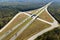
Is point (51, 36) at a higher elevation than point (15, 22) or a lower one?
lower

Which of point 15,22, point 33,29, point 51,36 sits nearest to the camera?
point 51,36

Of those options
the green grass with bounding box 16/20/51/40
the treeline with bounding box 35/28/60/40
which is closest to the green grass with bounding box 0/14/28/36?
the green grass with bounding box 16/20/51/40

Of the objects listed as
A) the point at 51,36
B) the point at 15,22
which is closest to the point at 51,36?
the point at 51,36

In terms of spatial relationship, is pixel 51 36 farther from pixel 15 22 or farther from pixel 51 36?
pixel 15 22

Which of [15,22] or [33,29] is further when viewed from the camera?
[15,22]

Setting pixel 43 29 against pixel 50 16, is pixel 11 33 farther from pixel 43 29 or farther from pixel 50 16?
pixel 50 16

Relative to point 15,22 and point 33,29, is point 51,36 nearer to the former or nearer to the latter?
point 33,29

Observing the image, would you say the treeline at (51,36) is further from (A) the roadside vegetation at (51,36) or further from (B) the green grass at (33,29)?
(B) the green grass at (33,29)

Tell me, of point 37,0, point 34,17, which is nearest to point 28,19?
point 34,17

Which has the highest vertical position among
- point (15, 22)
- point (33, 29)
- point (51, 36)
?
point (15, 22)

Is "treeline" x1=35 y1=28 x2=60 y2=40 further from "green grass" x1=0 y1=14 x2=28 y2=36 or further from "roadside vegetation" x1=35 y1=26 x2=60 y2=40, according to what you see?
"green grass" x1=0 y1=14 x2=28 y2=36

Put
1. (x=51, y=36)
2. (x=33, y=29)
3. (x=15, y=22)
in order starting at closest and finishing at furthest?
1. (x=51, y=36)
2. (x=33, y=29)
3. (x=15, y=22)
